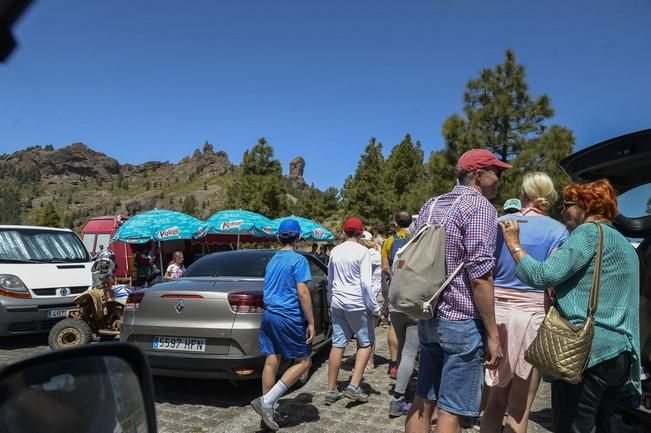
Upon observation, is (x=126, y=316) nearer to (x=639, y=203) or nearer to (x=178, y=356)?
(x=178, y=356)

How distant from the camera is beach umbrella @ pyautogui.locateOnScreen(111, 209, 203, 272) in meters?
13.8

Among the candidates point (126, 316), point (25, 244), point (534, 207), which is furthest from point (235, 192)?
point (534, 207)

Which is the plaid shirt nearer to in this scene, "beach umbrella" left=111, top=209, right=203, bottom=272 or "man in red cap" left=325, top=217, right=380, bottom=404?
"man in red cap" left=325, top=217, right=380, bottom=404

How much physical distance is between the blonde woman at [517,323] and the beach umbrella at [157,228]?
12012 millimetres

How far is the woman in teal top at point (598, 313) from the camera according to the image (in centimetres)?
249

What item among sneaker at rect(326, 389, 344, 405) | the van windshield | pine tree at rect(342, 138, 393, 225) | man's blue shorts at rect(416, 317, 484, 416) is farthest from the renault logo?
pine tree at rect(342, 138, 393, 225)

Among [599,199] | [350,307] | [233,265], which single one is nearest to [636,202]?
[599,199]

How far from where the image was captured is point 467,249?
8.95ft

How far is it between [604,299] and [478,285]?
0.63 metres

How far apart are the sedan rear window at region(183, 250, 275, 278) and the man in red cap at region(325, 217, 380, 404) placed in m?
1.15

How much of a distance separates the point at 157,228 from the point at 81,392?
13.5m

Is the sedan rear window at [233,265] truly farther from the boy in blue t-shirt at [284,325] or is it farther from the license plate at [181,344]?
the boy in blue t-shirt at [284,325]

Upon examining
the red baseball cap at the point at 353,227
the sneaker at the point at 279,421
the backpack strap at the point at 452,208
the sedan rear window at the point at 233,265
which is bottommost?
the sneaker at the point at 279,421

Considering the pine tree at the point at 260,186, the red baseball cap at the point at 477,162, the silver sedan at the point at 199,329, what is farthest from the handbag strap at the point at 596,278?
the pine tree at the point at 260,186
